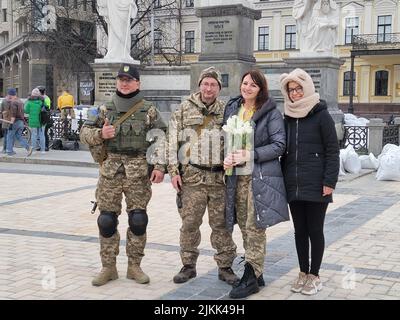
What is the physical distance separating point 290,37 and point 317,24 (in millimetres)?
40331

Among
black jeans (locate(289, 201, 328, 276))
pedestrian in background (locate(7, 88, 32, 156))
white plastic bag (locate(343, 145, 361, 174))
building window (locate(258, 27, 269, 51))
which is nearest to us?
black jeans (locate(289, 201, 328, 276))

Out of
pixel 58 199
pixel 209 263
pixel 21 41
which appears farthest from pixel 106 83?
pixel 21 41

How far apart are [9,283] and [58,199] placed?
4.96m

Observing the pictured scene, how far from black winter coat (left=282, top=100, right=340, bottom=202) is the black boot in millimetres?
704

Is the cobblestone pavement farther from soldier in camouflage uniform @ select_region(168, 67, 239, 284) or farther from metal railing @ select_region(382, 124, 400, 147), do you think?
metal railing @ select_region(382, 124, 400, 147)

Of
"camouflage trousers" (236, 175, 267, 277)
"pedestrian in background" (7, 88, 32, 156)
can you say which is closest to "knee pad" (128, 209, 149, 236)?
"camouflage trousers" (236, 175, 267, 277)

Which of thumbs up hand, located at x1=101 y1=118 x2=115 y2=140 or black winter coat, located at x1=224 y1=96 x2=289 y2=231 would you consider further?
thumbs up hand, located at x1=101 y1=118 x2=115 y2=140

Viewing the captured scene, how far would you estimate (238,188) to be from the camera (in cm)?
530

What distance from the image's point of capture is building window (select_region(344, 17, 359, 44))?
176ft

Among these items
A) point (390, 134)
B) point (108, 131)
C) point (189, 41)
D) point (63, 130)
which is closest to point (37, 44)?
point (189, 41)

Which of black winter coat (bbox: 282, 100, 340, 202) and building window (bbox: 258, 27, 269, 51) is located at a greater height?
building window (bbox: 258, 27, 269, 51)

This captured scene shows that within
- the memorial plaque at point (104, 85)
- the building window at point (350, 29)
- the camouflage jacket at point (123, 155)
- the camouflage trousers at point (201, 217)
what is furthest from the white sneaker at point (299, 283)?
the building window at point (350, 29)

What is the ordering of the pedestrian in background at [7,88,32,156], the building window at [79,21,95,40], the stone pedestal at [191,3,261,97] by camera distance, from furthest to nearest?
the building window at [79,21,95,40], the stone pedestal at [191,3,261,97], the pedestrian in background at [7,88,32,156]

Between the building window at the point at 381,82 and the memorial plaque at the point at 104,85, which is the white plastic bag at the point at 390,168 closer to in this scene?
the memorial plaque at the point at 104,85
